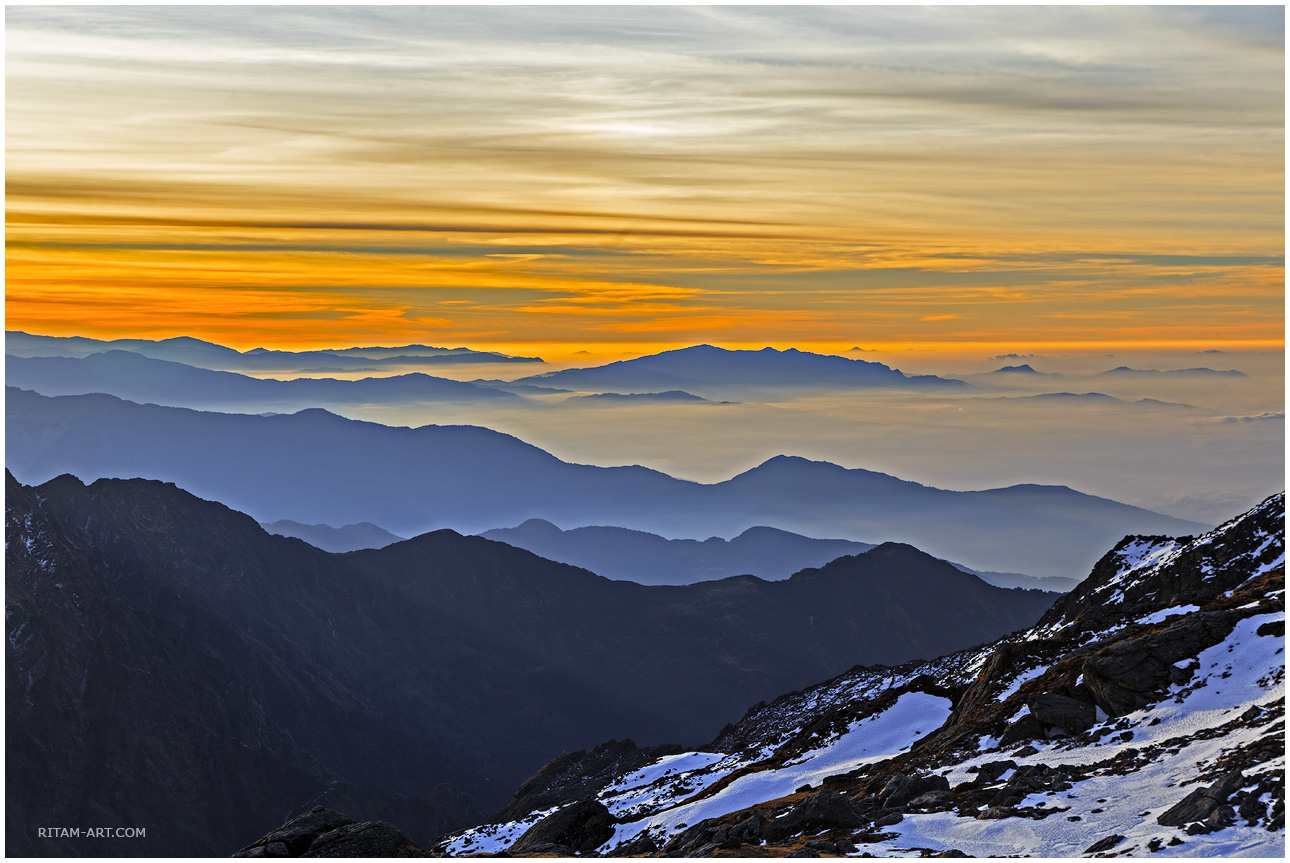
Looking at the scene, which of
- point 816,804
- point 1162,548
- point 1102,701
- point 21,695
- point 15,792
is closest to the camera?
point 816,804

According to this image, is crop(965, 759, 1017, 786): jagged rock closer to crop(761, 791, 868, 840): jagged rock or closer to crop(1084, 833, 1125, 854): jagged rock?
crop(761, 791, 868, 840): jagged rock

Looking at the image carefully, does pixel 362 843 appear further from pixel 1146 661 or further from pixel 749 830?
pixel 1146 661

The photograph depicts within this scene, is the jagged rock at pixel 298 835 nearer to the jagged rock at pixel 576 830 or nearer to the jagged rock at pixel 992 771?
the jagged rock at pixel 576 830

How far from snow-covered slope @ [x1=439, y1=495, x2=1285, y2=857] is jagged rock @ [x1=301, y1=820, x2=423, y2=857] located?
30.5 ft

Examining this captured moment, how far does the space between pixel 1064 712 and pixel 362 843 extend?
3051cm

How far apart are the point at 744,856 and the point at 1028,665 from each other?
28.5m

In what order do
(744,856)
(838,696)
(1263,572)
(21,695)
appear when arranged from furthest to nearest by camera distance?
(21,695), (838,696), (1263,572), (744,856)

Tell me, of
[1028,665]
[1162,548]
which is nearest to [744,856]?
[1028,665]

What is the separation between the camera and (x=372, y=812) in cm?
19038

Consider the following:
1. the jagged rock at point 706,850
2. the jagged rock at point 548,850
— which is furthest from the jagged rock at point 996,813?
the jagged rock at point 548,850

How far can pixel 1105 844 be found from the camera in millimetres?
30672

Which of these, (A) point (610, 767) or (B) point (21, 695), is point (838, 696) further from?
(B) point (21, 695)

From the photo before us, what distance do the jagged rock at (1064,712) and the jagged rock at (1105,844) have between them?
13.5 meters

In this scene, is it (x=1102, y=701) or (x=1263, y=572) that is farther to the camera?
(x=1263, y=572)
